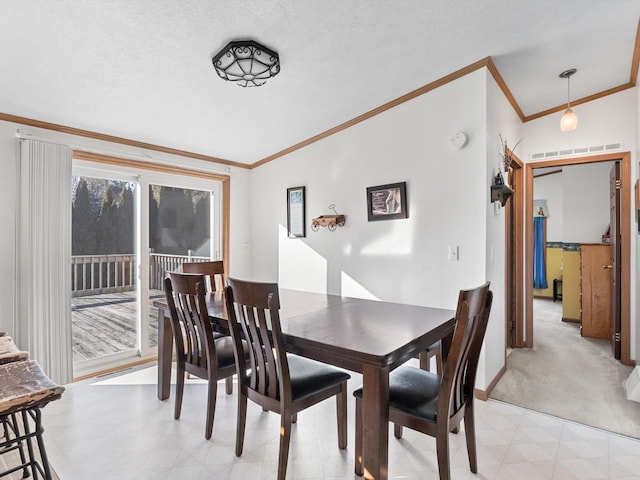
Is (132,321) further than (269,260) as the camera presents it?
No

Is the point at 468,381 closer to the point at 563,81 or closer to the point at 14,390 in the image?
the point at 14,390

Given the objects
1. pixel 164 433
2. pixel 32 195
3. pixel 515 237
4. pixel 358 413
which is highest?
pixel 32 195

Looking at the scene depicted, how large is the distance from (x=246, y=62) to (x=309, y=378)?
1.94 metres

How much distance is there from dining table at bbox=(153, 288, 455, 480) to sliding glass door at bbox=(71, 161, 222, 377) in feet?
3.66

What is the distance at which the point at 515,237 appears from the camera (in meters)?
3.72

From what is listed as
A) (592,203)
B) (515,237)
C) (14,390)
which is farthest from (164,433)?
(592,203)

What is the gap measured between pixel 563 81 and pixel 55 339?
4.67 m

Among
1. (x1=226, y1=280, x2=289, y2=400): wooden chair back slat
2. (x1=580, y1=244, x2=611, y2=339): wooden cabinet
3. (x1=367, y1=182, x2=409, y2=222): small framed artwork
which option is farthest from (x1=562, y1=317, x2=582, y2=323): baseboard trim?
(x1=226, y1=280, x2=289, y2=400): wooden chair back slat

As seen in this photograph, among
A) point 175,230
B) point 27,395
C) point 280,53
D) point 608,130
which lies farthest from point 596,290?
point 27,395

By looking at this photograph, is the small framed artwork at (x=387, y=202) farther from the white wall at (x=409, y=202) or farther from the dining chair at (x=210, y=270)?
the dining chair at (x=210, y=270)

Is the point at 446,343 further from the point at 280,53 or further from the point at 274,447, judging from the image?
the point at 280,53

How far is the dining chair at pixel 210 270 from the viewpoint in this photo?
10.4 feet

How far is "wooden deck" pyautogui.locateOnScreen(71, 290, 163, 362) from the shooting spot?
10.4ft

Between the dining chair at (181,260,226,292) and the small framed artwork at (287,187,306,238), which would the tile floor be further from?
the small framed artwork at (287,187,306,238)
